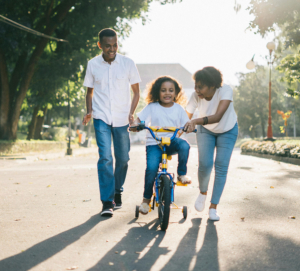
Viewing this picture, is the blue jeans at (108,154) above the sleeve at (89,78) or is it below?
below

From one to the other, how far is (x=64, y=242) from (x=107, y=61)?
2.40 metres

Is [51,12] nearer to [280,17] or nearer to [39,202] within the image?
[280,17]

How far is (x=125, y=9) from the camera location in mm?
20016

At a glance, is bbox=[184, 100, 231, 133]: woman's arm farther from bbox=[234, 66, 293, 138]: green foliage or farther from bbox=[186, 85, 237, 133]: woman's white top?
bbox=[234, 66, 293, 138]: green foliage

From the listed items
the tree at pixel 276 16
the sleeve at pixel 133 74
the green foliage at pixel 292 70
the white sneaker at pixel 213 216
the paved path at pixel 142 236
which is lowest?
the paved path at pixel 142 236

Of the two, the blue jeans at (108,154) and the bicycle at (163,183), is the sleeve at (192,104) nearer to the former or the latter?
the bicycle at (163,183)

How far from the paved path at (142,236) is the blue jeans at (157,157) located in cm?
50

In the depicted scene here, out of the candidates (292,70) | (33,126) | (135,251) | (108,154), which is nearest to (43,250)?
(135,251)

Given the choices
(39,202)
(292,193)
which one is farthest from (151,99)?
(292,193)

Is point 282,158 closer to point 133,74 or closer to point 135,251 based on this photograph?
point 133,74

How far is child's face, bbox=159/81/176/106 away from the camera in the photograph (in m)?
4.77

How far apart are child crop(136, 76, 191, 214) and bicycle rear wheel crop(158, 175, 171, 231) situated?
0.27 m

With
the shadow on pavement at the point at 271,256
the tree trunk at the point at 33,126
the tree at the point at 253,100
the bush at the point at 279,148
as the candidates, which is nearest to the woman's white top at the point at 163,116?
the shadow on pavement at the point at 271,256

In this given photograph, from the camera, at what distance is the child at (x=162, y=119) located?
4.56 meters
